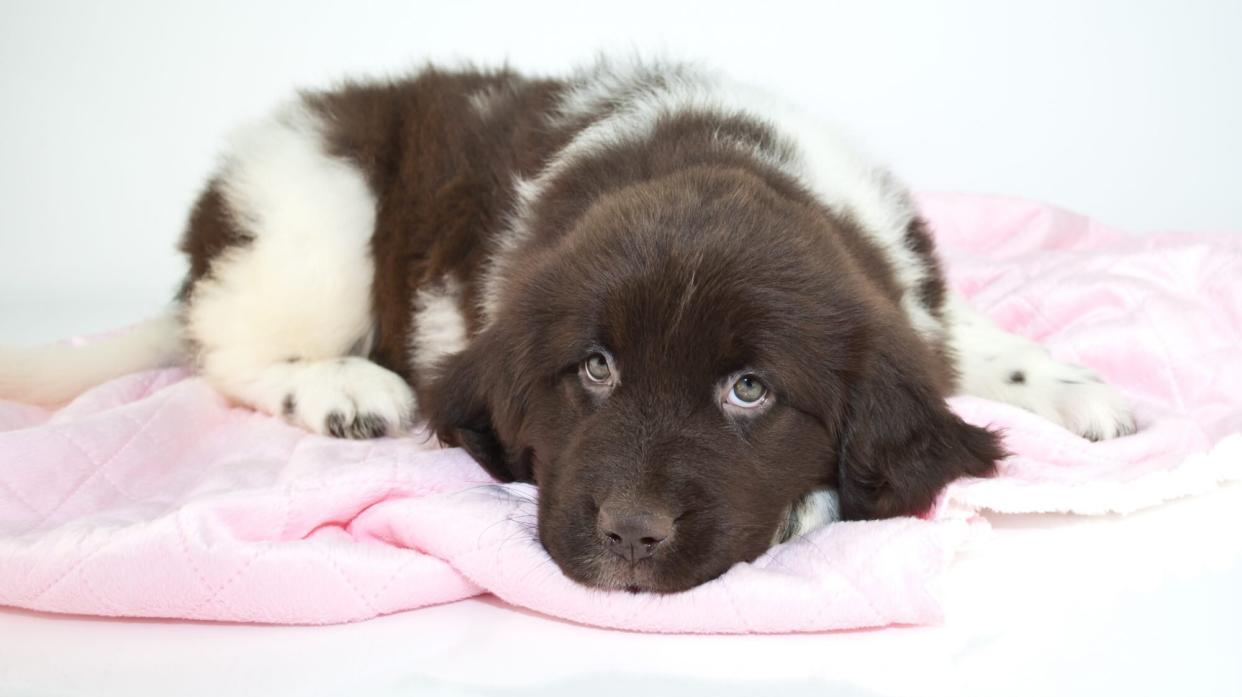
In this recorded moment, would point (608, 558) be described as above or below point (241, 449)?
above

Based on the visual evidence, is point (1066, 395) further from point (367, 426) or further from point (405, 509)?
point (367, 426)

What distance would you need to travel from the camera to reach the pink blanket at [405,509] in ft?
9.93

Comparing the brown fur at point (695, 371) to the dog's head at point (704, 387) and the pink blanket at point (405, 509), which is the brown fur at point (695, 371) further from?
the pink blanket at point (405, 509)

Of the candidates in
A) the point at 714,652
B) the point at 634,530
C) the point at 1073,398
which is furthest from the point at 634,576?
the point at 1073,398

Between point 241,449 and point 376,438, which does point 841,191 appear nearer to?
point 376,438

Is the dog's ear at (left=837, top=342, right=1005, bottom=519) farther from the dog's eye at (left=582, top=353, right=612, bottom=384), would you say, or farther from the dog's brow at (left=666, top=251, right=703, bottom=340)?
the dog's eye at (left=582, top=353, right=612, bottom=384)

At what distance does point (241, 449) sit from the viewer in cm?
422

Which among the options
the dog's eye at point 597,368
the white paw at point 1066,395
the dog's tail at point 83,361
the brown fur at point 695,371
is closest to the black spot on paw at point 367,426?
the brown fur at point 695,371

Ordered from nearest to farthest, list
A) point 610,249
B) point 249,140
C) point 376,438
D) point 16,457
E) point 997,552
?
point 610,249 → point 997,552 → point 16,457 → point 376,438 → point 249,140

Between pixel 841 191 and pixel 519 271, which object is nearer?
pixel 519 271

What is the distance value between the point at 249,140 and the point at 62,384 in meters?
1.13

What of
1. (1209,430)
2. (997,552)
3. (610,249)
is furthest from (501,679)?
(1209,430)

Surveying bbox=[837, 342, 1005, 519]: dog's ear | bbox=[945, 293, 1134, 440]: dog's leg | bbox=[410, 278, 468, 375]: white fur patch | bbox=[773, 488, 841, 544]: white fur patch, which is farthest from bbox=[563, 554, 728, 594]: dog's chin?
bbox=[945, 293, 1134, 440]: dog's leg

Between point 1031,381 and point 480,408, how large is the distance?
1.84 m
